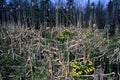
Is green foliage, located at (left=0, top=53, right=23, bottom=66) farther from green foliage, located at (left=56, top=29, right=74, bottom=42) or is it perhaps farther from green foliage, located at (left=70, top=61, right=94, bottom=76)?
green foliage, located at (left=56, top=29, right=74, bottom=42)

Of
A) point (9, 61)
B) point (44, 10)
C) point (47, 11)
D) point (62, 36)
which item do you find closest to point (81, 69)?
point (9, 61)

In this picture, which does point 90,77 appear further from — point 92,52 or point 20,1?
point 20,1

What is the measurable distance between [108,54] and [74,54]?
376 millimetres

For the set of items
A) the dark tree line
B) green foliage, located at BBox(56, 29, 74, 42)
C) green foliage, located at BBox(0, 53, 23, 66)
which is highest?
the dark tree line

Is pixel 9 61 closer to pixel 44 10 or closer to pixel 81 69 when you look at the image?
pixel 81 69

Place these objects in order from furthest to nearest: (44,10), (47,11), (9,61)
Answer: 1. (47,11)
2. (44,10)
3. (9,61)

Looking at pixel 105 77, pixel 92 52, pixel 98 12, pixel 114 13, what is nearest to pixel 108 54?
pixel 92 52

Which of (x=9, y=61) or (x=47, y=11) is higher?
(x=47, y=11)

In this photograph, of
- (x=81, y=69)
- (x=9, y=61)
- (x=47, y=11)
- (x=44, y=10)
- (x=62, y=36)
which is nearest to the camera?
(x=81, y=69)

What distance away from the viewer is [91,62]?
8.46 feet

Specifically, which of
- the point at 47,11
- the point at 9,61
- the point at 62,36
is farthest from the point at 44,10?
the point at 9,61

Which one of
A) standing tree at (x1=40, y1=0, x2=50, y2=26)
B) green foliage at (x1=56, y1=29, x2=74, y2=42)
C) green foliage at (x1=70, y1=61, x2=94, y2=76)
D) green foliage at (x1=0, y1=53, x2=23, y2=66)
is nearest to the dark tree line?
standing tree at (x1=40, y1=0, x2=50, y2=26)

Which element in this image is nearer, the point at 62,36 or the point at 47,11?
the point at 62,36

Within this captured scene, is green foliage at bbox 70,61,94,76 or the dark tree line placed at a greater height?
the dark tree line
